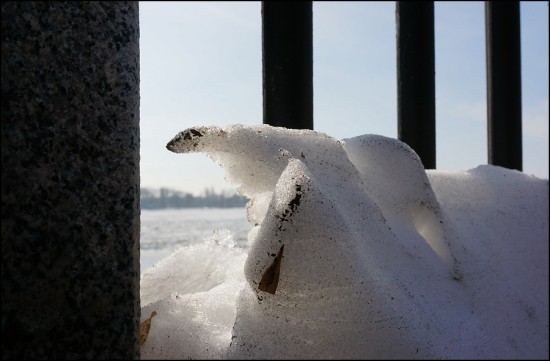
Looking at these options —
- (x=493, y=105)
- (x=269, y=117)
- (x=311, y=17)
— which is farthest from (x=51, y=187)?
(x=493, y=105)

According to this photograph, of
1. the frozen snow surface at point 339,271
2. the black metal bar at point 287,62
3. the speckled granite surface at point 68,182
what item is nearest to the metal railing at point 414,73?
the black metal bar at point 287,62

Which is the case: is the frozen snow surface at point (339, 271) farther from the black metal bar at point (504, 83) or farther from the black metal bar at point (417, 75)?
the black metal bar at point (504, 83)

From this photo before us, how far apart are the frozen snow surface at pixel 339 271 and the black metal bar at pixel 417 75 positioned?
943 mm

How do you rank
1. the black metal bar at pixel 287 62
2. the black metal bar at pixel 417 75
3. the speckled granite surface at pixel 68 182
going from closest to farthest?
the speckled granite surface at pixel 68 182 < the black metal bar at pixel 287 62 < the black metal bar at pixel 417 75

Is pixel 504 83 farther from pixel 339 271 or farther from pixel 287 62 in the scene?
pixel 339 271

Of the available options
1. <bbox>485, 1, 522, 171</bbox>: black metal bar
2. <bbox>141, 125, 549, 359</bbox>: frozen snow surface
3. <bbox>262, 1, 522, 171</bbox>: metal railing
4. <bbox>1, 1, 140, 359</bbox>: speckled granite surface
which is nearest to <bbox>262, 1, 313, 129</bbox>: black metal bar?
<bbox>262, 1, 522, 171</bbox>: metal railing

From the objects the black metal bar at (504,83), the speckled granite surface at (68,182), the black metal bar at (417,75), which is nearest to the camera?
the speckled granite surface at (68,182)

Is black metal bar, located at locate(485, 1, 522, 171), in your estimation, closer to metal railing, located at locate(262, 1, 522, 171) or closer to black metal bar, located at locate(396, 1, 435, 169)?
metal railing, located at locate(262, 1, 522, 171)

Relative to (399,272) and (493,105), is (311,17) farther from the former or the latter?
(493,105)

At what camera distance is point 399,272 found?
1184mm

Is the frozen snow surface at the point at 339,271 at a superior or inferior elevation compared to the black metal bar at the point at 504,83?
inferior

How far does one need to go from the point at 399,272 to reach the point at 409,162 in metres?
0.38

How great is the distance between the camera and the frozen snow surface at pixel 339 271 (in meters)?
0.90

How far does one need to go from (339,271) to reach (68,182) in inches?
19.9
